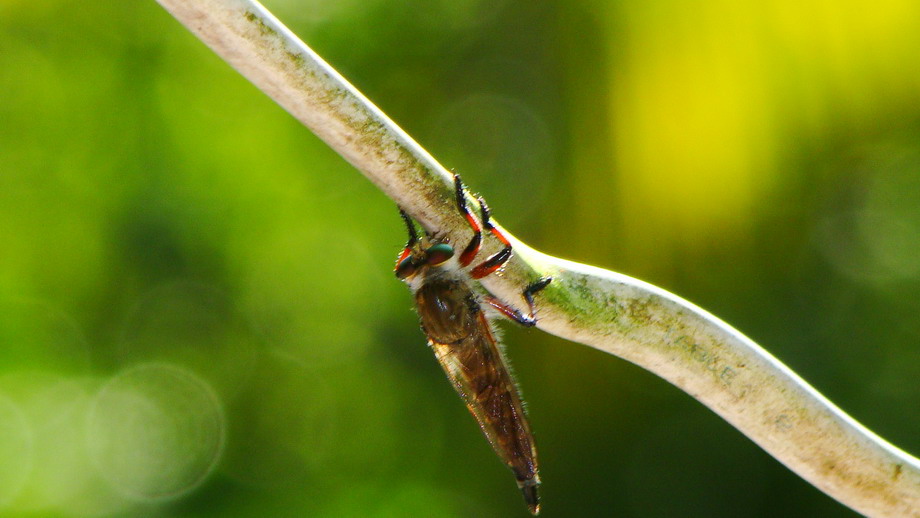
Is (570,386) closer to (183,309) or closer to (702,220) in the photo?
(702,220)

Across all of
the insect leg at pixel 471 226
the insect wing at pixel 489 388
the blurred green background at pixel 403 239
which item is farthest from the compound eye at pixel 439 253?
the blurred green background at pixel 403 239

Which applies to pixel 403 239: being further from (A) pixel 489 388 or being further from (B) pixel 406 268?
(B) pixel 406 268

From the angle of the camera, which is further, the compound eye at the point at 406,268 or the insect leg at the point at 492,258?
the compound eye at the point at 406,268

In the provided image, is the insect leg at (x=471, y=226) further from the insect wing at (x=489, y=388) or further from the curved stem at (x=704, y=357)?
the insect wing at (x=489, y=388)

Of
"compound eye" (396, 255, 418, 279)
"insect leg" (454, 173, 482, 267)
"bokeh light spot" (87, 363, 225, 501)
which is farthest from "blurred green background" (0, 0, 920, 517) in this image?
"insect leg" (454, 173, 482, 267)

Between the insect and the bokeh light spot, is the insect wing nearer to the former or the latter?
the insect

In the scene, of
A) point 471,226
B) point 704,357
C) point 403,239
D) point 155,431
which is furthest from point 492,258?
point 155,431

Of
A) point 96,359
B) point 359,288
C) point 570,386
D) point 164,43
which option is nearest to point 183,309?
point 96,359
